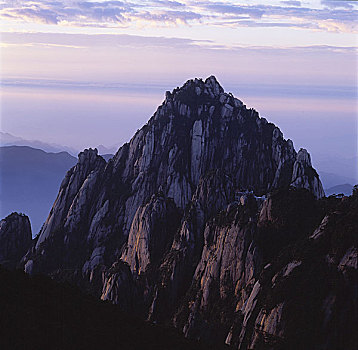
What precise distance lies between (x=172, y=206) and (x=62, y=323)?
250 ft

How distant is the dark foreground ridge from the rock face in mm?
95787

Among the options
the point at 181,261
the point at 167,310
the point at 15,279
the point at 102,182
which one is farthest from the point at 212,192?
the point at 15,279

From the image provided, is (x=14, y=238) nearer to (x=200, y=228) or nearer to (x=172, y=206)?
(x=172, y=206)

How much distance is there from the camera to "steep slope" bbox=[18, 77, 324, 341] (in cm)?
11356

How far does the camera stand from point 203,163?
181 m

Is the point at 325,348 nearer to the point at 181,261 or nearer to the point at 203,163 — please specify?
the point at 181,261

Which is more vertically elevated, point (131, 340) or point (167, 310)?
point (167, 310)

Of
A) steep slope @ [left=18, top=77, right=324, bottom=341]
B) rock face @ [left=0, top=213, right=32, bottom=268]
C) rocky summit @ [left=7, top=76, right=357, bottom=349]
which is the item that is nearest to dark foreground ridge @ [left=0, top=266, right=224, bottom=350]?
rocky summit @ [left=7, top=76, right=357, bottom=349]

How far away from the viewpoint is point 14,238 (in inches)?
7215

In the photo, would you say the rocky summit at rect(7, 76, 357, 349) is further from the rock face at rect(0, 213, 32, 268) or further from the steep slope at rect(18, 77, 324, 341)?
the rock face at rect(0, 213, 32, 268)

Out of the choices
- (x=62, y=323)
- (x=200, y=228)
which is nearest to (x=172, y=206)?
(x=200, y=228)

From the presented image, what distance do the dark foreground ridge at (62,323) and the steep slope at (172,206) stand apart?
24047mm

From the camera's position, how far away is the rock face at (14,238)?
18075 centimetres

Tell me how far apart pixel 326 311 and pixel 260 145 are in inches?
4547
